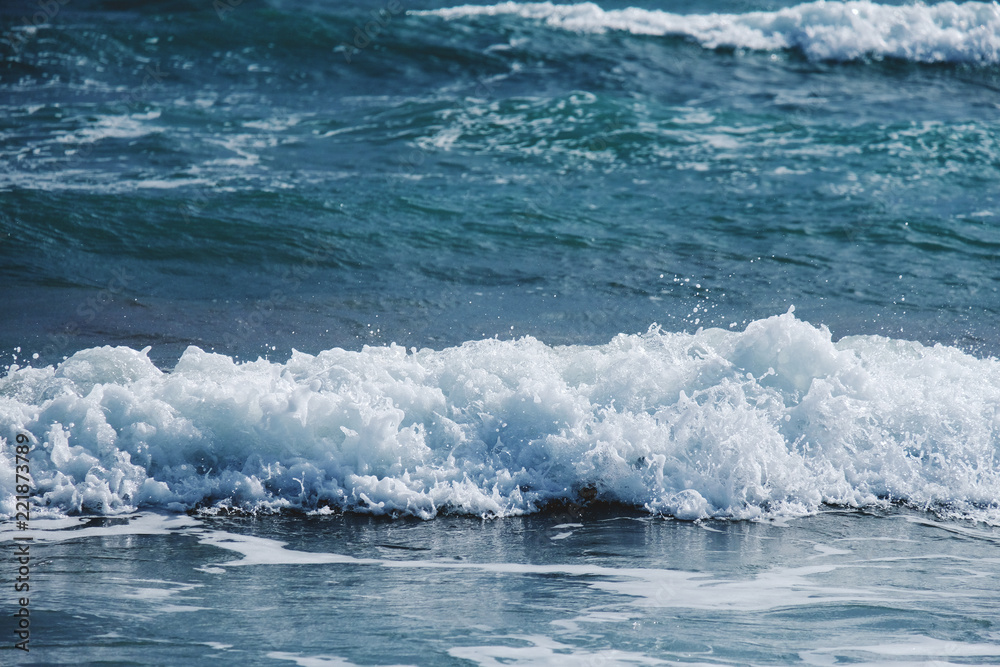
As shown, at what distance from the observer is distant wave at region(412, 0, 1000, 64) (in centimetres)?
1673

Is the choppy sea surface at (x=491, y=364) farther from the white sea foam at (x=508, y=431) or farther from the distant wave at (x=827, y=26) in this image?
the distant wave at (x=827, y=26)

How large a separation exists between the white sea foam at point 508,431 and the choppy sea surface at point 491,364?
0.02 m

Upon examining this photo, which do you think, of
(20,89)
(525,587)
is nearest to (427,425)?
(525,587)

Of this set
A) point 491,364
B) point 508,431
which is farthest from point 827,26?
point 508,431

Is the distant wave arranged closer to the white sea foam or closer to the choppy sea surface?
the choppy sea surface

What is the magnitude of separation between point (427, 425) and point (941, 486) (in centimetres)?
308

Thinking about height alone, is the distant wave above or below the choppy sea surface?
above

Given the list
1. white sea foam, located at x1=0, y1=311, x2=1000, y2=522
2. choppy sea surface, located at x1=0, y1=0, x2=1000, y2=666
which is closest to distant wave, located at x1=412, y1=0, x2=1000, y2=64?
choppy sea surface, located at x1=0, y1=0, x2=1000, y2=666

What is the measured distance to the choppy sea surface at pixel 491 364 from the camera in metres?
4.20

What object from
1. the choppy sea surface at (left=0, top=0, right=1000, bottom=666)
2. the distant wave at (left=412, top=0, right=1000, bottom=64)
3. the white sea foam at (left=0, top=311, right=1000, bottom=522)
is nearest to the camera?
the choppy sea surface at (left=0, top=0, right=1000, bottom=666)

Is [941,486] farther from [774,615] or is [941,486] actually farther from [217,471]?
[217,471]

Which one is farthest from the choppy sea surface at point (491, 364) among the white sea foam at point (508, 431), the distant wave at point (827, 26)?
the distant wave at point (827, 26)

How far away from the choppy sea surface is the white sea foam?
2cm

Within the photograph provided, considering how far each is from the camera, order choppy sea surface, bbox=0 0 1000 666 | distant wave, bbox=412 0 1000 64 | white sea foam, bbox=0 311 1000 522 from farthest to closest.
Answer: distant wave, bbox=412 0 1000 64, white sea foam, bbox=0 311 1000 522, choppy sea surface, bbox=0 0 1000 666
